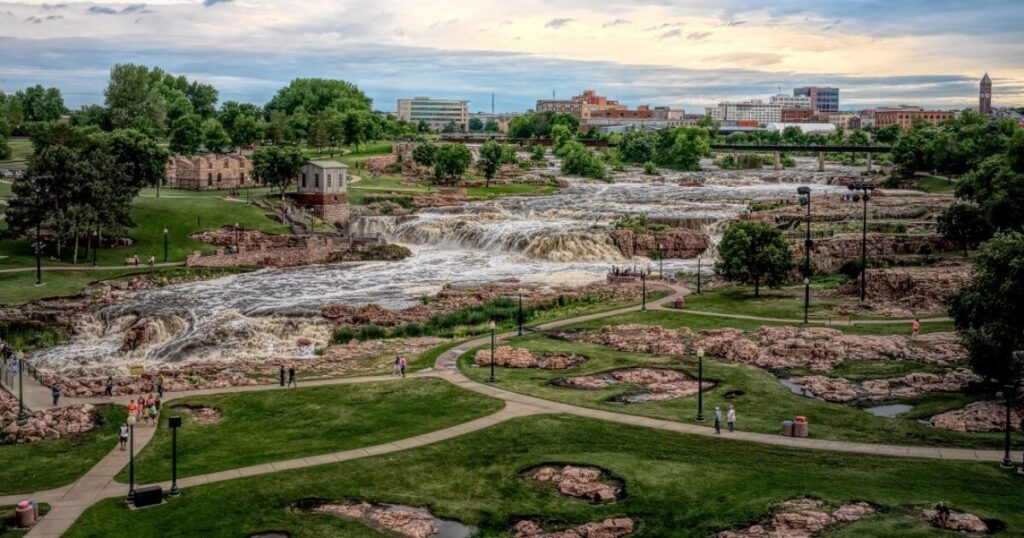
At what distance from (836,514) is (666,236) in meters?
73.5

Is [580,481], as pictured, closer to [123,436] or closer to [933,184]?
[123,436]

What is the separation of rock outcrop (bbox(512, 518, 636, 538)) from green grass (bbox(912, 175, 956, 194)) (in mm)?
124946

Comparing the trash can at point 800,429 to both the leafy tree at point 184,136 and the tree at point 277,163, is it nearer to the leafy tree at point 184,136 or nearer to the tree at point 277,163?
the tree at point 277,163

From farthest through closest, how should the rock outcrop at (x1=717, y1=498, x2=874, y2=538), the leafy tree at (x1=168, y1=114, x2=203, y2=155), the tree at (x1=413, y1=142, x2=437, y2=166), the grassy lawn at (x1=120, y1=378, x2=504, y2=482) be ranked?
the tree at (x1=413, y1=142, x2=437, y2=166), the leafy tree at (x1=168, y1=114, x2=203, y2=155), the grassy lawn at (x1=120, y1=378, x2=504, y2=482), the rock outcrop at (x1=717, y1=498, x2=874, y2=538)

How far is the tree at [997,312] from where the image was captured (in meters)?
42.8

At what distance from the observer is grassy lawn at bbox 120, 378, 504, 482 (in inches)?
1515

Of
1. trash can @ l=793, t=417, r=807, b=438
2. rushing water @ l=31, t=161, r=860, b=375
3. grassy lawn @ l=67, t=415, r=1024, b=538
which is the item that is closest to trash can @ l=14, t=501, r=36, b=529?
grassy lawn @ l=67, t=415, r=1024, b=538

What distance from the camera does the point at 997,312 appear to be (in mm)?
43812

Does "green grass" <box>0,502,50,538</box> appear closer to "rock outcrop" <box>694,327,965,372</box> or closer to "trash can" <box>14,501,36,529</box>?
"trash can" <box>14,501,36,529</box>

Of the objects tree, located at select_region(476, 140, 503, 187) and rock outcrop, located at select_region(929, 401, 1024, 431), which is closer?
rock outcrop, located at select_region(929, 401, 1024, 431)

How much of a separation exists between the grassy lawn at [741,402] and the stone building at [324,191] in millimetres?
63668

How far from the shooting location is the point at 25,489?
1366 inches

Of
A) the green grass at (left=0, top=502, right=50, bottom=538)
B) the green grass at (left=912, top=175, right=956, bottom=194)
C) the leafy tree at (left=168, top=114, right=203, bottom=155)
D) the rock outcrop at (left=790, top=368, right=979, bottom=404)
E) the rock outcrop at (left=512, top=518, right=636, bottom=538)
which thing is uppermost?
the leafy tree at (left=168, top=114, right=203, bottom=155)

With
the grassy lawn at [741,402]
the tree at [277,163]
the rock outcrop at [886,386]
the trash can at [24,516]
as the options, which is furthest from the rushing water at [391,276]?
Result: the rock outcrop at [886,386]
